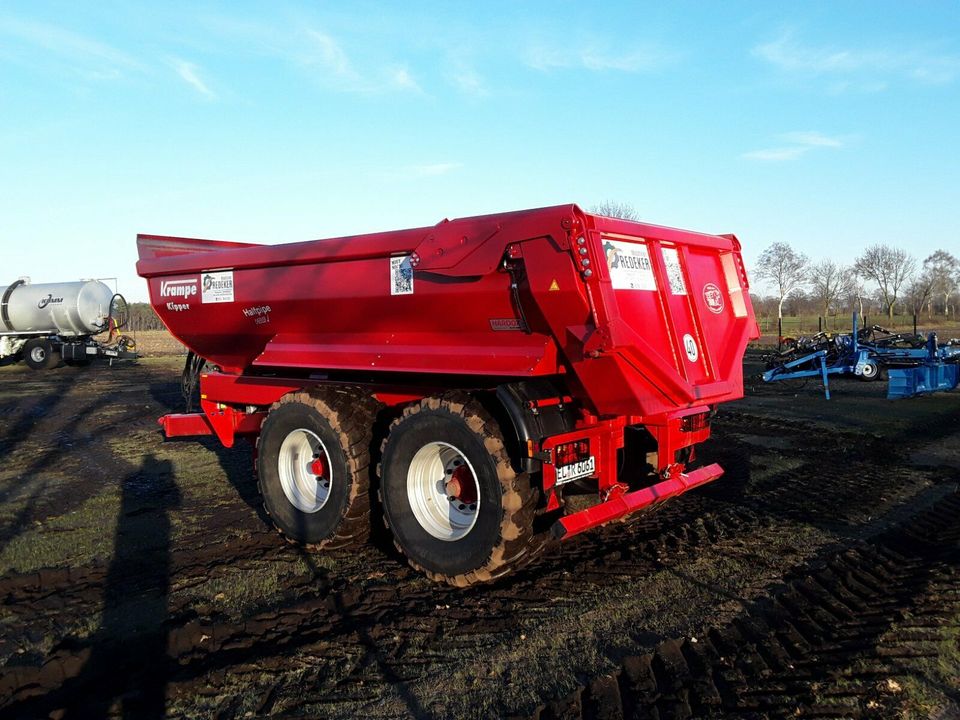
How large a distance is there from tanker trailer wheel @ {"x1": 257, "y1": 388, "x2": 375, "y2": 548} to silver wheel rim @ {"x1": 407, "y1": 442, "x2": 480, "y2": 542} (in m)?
0.60

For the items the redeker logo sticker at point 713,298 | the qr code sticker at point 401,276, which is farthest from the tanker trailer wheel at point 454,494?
the redeker logo sticker at point 713,298

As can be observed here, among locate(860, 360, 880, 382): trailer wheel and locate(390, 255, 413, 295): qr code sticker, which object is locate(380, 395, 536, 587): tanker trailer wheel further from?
locate(860, 360, 880, 382): trailer wheel

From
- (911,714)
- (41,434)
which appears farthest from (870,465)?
(41,434)

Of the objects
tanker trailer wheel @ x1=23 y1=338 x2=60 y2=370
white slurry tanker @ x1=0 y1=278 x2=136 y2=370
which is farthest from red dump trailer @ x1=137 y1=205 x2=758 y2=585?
tanker trailer wheel @ x1=23 y1=338 x2=60 y2=370

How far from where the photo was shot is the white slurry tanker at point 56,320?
→ 74.7ft

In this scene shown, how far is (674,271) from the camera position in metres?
4.94

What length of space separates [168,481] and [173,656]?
14.5ft

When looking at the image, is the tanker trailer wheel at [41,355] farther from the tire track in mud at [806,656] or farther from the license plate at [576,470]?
the tire track in mud at [806,656]

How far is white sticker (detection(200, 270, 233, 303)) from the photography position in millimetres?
6125

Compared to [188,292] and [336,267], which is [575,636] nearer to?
[336,267]

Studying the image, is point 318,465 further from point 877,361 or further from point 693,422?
point 877,361

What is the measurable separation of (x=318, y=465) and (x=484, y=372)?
1975mm

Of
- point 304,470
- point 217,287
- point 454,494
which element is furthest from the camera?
point 217,287

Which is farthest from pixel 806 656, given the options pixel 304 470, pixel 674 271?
pixel 304 470
